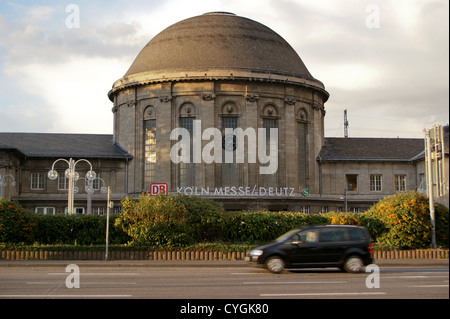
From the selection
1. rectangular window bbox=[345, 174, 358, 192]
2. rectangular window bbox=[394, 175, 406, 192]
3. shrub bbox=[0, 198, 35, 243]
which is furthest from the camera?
rectangular window bbox=[394, 175, 406, 192]

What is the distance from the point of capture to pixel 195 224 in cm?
2969

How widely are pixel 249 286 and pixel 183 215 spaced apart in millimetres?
12731

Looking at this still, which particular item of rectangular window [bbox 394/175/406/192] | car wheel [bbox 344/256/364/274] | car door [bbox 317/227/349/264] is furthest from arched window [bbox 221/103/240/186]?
car wheel [bbox 344/256/364/274]

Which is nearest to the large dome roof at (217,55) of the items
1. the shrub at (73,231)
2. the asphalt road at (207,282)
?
the shrub at (73,231)

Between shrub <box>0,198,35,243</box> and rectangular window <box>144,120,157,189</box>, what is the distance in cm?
2965

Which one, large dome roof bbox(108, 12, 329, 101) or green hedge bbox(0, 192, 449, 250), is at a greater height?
large dome roof bbox(108, 12, 329, 101)

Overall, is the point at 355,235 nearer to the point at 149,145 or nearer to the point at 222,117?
the point at 222,117

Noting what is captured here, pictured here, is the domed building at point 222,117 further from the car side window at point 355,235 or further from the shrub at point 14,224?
the car side window at point 355,235

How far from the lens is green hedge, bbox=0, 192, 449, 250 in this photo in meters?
28.6

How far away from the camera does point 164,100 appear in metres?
57.8

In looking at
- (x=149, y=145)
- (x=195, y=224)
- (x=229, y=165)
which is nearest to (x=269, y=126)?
(x=229, y=165)

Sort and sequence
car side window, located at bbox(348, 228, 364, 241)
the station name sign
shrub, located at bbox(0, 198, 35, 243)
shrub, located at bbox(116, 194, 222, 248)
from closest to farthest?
car side window, located at bbox(348, 228, 364, 241)
shrub, located at bbox(0, 198, 35, 243)
shrub, located at bbox(116, 194, 222, 248)
the station name sign

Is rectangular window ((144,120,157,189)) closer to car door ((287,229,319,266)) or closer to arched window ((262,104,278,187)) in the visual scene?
arched window ((262,104,278,187))

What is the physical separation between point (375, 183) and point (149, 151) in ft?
76.8
